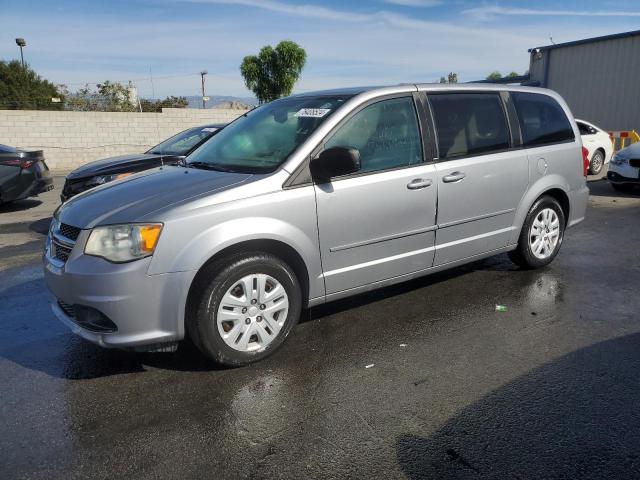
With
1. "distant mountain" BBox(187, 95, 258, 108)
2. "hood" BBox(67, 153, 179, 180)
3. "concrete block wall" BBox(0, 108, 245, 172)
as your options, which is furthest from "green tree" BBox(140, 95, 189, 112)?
"hood" BBox(67, 153, 179, 180)

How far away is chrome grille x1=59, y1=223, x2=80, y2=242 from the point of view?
3352mm

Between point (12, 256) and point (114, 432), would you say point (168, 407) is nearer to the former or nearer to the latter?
point (114, 432)

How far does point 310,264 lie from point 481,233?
6.02 feet

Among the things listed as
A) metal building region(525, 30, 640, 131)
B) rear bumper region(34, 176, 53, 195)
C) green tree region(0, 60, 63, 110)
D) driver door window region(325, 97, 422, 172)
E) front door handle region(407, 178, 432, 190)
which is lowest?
rear bumper region(34, 176, 53, 195)

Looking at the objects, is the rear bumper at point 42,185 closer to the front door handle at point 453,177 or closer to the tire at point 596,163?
the front door handle at point 453,177

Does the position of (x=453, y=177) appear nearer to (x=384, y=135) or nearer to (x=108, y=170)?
(x=384, y=135)

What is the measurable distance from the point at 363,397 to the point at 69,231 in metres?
2.11

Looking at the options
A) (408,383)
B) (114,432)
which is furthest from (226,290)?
(408,383)

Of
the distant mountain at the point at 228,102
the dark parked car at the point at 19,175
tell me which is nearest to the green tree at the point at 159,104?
the distant mountain at the point at 228,102

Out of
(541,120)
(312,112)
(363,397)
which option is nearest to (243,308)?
(363,397)

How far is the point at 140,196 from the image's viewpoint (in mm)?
3502

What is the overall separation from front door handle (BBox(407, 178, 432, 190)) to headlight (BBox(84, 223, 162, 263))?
193 centimetres

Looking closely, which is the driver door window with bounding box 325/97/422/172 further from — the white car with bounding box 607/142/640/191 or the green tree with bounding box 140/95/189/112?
the green tree with bounding box 140/95/189/112

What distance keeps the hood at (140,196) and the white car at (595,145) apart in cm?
1218
